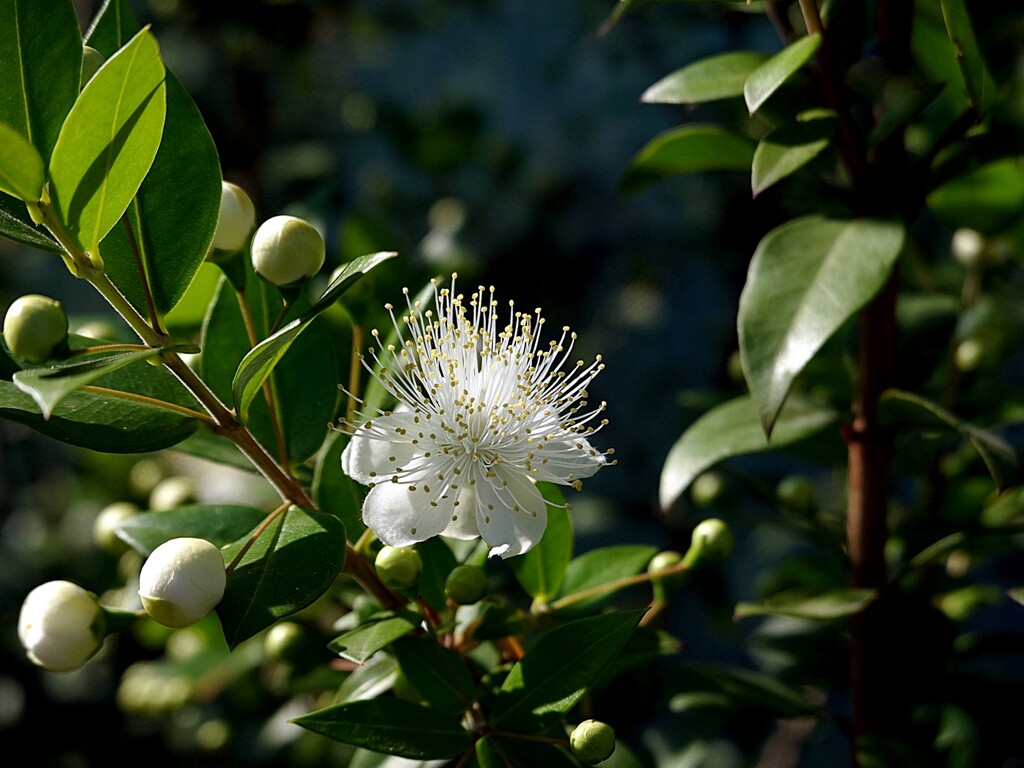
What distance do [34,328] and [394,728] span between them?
377 millimetres

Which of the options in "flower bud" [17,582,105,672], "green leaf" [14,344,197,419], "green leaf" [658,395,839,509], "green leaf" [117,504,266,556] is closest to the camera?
"green leaf" [14,344,197,419]

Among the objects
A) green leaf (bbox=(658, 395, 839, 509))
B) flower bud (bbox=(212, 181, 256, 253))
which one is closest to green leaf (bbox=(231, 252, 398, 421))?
flower bud (bbox=(212, 181, 256, 253))

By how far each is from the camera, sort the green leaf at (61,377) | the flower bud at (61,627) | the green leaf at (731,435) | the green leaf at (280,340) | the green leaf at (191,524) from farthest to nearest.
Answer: the green leaf at (731,435) → the green leaf at (191,524) → the flower bud at (61,627) → the green leaf at (280,340) → the green leaf at (61,377)

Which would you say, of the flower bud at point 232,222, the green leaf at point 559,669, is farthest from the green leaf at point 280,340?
the green leaf at point 559,669

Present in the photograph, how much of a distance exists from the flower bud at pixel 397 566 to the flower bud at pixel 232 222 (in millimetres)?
278

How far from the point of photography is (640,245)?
2.54 metres

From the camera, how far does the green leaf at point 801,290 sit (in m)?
0.79

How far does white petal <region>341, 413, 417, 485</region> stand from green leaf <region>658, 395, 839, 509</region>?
0.28 metres

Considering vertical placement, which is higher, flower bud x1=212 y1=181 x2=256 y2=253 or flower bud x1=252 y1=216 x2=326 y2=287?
flower bud x1=212 y1=181 x2=256 y2=253

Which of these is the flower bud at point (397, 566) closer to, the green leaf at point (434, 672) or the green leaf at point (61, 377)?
the green leaf at point (434, 672)

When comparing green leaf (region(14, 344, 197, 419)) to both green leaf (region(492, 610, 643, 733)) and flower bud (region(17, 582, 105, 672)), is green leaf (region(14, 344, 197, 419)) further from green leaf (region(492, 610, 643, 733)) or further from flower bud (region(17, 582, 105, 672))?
green leaf (region(492, 610, 643, 733))

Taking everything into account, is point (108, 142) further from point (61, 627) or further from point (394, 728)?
point (394, 728)

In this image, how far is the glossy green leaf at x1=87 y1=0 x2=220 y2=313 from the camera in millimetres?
728

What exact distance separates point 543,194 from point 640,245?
277 millimetres
